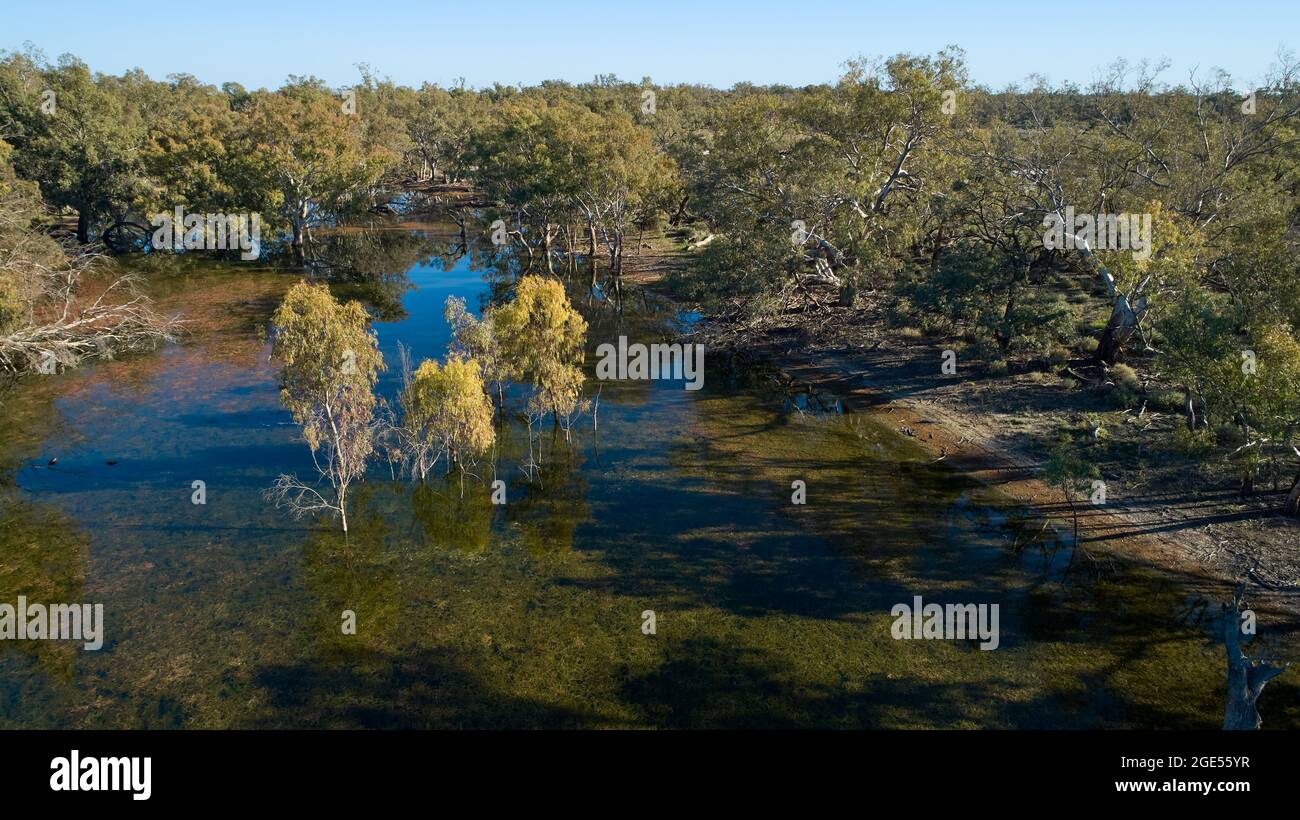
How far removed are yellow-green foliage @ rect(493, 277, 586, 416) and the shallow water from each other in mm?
3418

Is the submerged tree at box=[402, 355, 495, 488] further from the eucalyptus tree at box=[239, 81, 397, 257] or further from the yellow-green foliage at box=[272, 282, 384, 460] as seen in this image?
the eucalyptus tree at box=[239, 81, 397, 257]

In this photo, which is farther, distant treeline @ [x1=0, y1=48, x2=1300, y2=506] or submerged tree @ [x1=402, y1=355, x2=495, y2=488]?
distant treeline @ [x1=0, y1=48, x2=1300, y2=506]

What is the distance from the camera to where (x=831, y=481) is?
3006 centimetres

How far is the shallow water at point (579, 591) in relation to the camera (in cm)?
1881

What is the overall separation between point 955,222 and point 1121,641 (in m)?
33.9

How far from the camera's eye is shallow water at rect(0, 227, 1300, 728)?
61.7 ft

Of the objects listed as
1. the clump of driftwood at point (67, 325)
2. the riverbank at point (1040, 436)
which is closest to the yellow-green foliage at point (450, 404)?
the riverbank at point (1040, 436)

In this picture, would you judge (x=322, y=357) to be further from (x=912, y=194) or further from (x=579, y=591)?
(x=912, y=194)

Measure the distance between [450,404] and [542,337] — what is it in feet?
18.4

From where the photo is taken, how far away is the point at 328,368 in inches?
951

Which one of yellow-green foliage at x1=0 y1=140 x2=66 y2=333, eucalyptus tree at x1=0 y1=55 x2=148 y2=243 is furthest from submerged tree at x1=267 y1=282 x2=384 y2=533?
eucalyptus tree at x1=0 y1=55 x2=148 y2=243

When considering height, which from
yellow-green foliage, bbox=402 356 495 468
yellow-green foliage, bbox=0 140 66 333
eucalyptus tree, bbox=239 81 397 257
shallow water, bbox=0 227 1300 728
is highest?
eucalyptus tree, bbox=239 81 397 257
